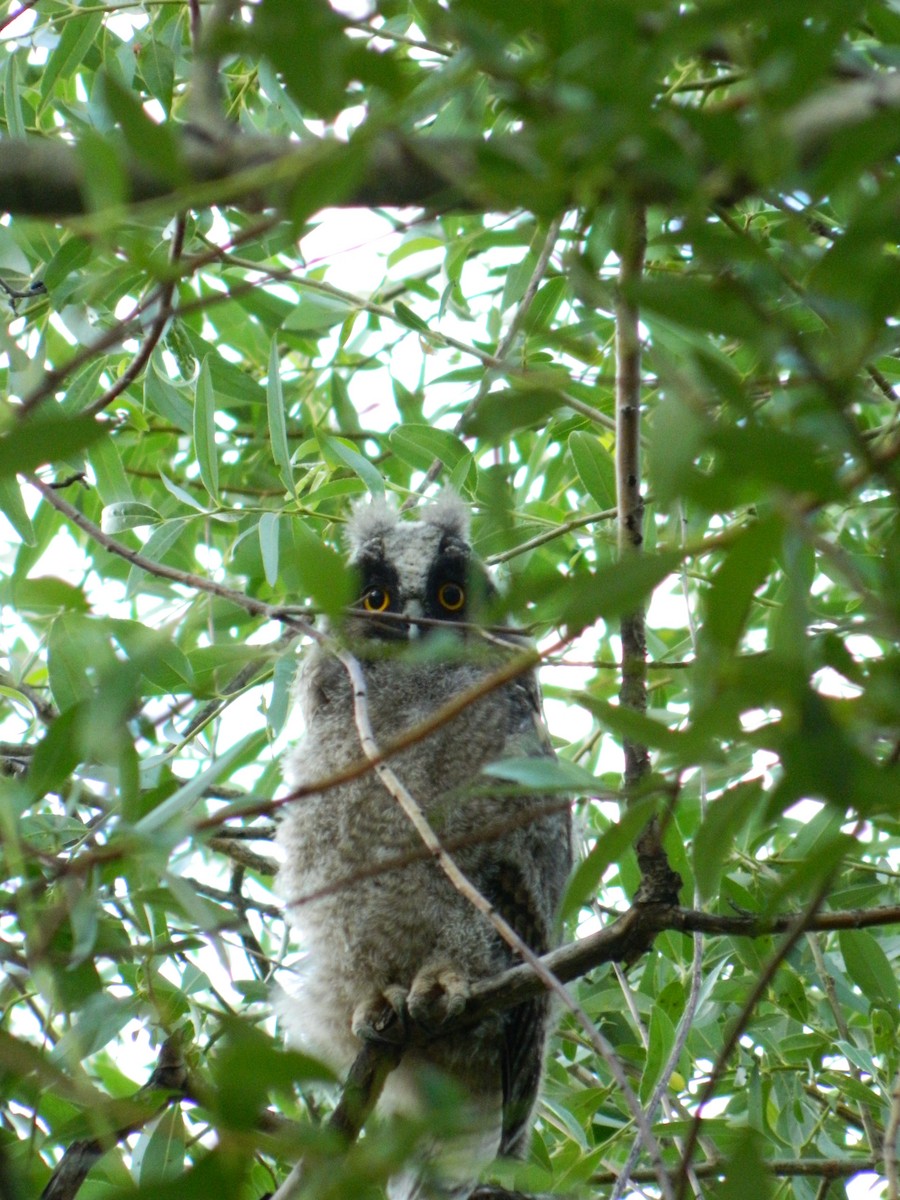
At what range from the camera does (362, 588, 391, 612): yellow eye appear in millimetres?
2654

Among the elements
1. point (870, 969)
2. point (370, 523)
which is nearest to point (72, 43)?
point (370, 523)

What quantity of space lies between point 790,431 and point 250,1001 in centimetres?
211

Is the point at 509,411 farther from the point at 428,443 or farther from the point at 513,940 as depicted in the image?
the point at 428,443

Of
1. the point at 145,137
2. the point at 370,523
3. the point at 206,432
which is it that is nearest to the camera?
the point at 145,137

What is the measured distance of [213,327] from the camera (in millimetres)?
3291

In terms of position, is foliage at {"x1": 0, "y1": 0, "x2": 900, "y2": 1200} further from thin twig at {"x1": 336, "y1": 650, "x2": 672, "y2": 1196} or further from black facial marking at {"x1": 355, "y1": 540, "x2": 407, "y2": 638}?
black facial marking at {"x1": 355, "y1": 540, "x2": 407, "y2": 638}

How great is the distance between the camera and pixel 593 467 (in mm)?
2371

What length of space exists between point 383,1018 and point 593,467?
107 centimetres

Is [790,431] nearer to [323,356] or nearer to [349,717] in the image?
[349,717]

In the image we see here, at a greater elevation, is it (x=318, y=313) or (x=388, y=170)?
(x=318, y=313)

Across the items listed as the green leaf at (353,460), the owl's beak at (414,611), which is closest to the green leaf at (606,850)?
the green leaf at (353,460)

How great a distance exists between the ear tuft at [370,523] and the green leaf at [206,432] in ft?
1.95

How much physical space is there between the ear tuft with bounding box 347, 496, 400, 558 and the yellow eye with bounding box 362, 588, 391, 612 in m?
0.12

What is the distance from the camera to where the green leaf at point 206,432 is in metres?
2.14
